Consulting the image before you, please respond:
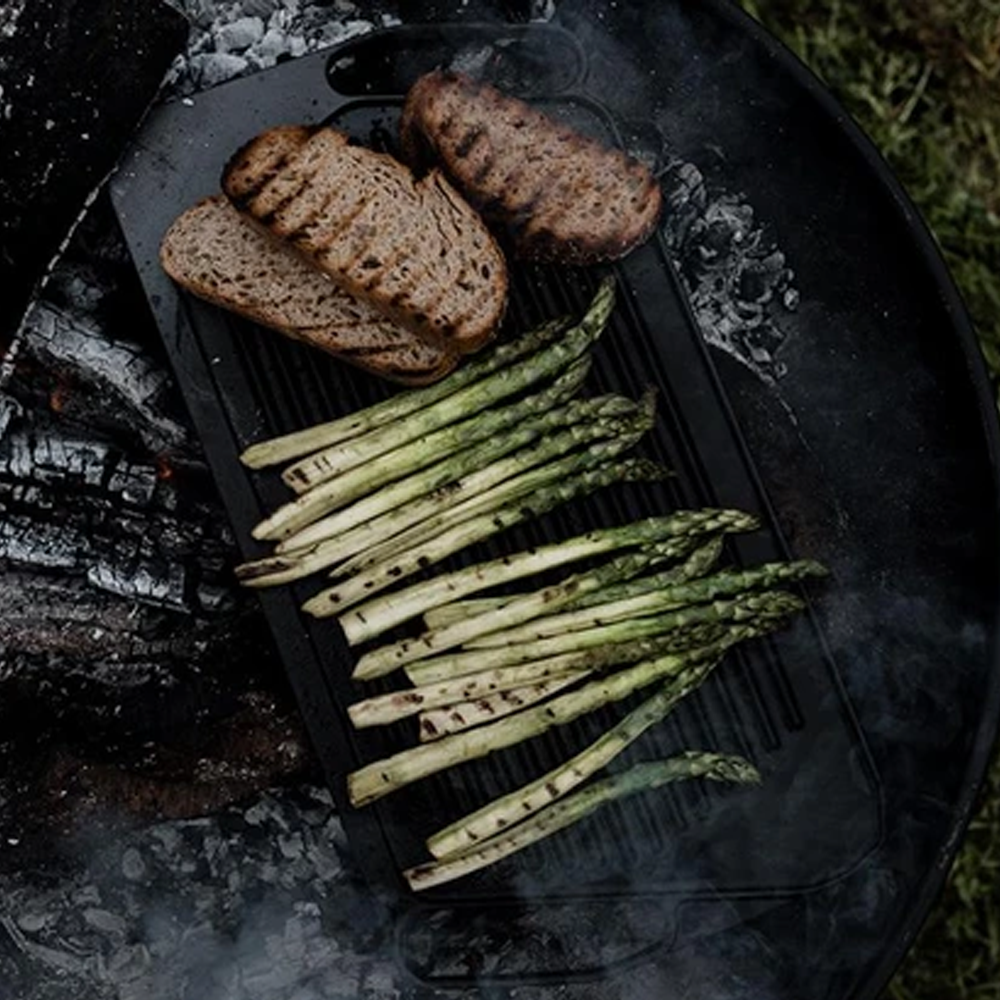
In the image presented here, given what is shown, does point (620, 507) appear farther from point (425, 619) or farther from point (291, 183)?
point (291, 183)

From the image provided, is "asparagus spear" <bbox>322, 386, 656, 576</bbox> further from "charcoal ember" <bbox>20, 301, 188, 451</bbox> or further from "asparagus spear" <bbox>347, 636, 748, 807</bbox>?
"charcoal ember" <bbox>20, 301, 188, 451</bbox>

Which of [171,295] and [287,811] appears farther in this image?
[287,811]

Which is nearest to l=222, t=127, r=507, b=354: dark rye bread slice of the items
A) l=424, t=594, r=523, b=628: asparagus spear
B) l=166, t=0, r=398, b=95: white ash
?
l=166, t=0, r=398, b=95: white ash

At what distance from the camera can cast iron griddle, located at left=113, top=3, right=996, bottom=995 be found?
14.5 feet

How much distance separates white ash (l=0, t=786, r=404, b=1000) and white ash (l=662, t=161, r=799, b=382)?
1.89 metres

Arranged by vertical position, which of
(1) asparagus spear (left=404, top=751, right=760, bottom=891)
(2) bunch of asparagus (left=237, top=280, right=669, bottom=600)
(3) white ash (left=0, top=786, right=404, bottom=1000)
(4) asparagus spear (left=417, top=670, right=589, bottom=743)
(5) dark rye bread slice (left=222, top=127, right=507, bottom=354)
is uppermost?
(5) dark rye bread slice (left=222, top=127, right=507, bottom=354)

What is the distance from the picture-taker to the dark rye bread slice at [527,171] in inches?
174

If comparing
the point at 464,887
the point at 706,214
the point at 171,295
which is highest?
the point at 706,214

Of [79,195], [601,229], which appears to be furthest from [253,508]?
[601,229]

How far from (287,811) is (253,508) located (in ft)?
3.52

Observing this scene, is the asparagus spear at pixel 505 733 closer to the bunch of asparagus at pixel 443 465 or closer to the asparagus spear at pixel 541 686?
the asparagus spear at pixel 541 686

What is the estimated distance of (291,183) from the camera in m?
4.30

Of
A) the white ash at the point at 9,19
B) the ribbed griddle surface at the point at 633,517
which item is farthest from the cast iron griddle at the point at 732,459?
the white ash at the point at 9,19

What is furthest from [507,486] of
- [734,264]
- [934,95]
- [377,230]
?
[934,95]
